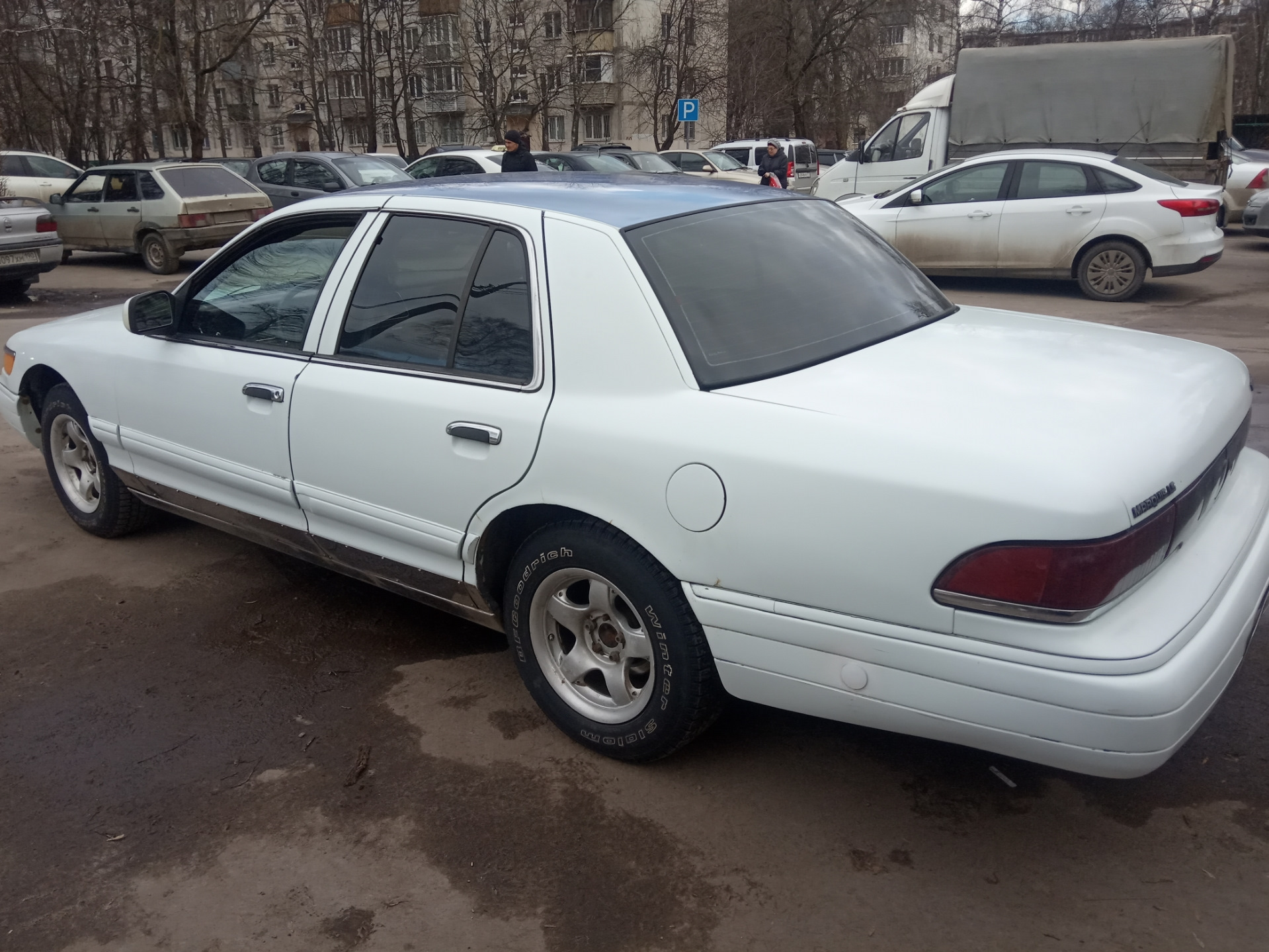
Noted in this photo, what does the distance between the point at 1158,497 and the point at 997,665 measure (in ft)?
1.76

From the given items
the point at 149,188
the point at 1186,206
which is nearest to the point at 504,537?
the point at 1186,206

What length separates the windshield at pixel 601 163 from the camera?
1803cm

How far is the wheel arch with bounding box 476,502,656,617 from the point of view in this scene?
2996 millimetres

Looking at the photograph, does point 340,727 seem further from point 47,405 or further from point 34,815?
point 47,405

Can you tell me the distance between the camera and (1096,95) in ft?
51.0

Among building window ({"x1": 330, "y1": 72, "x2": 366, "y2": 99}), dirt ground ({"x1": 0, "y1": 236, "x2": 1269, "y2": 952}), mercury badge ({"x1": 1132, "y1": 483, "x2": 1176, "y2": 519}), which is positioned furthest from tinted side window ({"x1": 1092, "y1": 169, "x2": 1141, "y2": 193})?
building window ({"x1": 330, "y1": 72, "x2": 366, "y2": 99})

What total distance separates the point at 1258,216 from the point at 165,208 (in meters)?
15.7

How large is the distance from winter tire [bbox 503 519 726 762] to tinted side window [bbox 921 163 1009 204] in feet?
34.3

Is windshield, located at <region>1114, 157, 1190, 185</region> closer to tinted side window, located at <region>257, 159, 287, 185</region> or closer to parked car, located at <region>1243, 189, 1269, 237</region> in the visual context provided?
parked car, located at <region>1243, 189, 1269, 237</region>

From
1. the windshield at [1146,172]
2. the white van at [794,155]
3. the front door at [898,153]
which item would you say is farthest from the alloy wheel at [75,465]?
the white van at [794,155]

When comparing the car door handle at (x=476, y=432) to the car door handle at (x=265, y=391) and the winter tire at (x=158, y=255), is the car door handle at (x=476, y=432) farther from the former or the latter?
the winter tire at (x=158, y=255)

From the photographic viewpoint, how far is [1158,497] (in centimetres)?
237

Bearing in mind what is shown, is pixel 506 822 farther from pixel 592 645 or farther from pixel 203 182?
pixel 203 182

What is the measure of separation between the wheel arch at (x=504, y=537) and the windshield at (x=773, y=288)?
598mm
